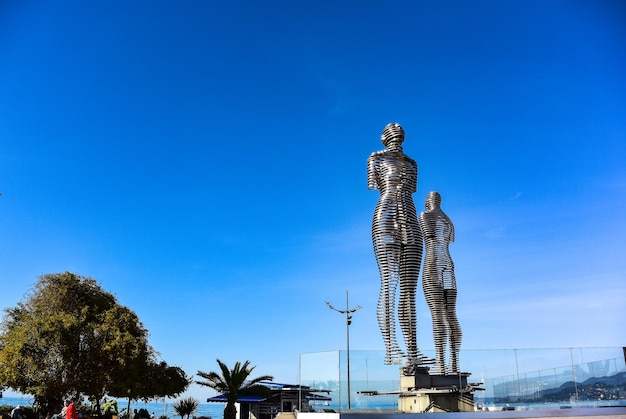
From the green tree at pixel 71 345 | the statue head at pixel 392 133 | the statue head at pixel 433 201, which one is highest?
the statue head at pixel 392 133

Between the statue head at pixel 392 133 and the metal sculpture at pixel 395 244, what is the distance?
25.6 inches

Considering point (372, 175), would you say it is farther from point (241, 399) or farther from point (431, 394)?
point (241, 399)

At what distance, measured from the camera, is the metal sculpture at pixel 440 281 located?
21969 millimetres

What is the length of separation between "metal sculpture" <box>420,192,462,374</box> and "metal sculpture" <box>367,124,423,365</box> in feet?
6.59

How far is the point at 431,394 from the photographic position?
62.8 feet

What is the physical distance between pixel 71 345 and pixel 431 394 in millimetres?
18136

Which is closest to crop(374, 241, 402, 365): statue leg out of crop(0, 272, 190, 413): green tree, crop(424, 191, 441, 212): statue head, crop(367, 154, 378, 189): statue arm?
crop(367, 154, 378, 189): statue arm

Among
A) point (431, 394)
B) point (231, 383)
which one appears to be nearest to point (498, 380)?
point (431, 394)

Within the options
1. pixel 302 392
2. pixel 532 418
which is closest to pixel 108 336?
pixel 302 392

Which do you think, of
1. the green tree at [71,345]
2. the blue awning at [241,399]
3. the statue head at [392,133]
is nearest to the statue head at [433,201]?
the statue head at [392,133]

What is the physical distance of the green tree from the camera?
24.8m

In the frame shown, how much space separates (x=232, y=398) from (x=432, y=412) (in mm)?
18901

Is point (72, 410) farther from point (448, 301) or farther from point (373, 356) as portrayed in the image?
point (448, 301)

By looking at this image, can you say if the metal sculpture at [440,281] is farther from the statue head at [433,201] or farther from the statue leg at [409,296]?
the statue leg at [409,296]
